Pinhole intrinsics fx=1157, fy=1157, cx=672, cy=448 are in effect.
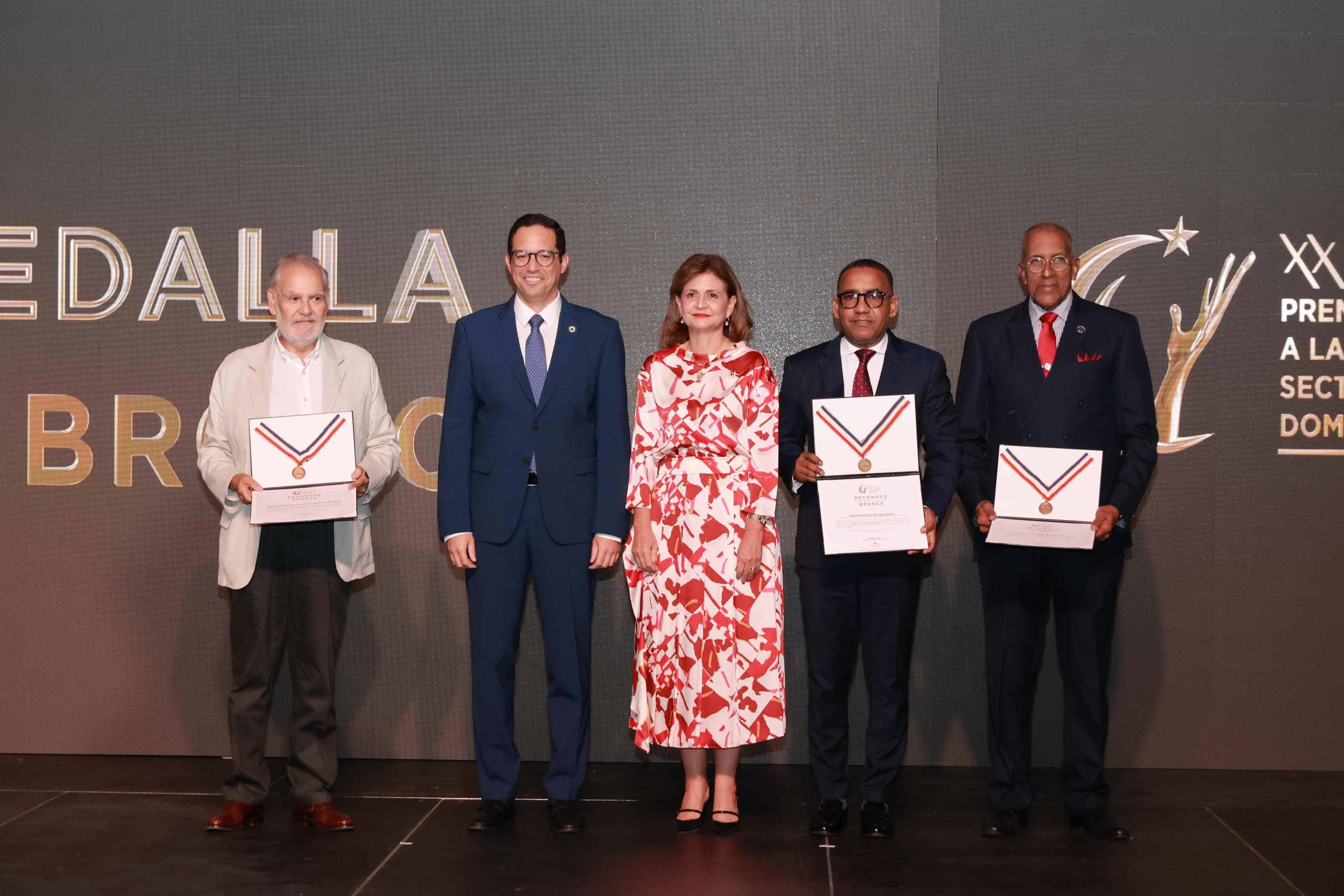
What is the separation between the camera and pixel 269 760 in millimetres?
4727

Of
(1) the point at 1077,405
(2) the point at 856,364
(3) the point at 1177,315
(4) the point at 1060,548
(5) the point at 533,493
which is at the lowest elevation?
(4) the point at 1060,548

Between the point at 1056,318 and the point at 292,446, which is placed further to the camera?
the point at 1056,318

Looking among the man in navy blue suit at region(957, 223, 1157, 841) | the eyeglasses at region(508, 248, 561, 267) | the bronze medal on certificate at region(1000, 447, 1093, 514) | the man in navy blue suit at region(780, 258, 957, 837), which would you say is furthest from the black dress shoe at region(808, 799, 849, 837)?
the eyeglasses at region(508, 248, 561, 267)

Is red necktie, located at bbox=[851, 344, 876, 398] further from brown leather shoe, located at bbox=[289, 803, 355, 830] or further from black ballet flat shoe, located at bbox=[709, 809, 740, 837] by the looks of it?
brown leather shoe, located at bbox=[289, 803, 355, 830]

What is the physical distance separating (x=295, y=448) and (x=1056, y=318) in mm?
2509

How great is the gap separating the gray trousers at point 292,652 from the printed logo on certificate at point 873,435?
A: 5.53 feet

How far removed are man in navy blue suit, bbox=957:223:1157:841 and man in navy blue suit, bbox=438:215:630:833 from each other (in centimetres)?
123

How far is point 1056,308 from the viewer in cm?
383

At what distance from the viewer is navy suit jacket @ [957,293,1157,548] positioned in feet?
12.2

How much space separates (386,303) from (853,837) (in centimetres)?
275

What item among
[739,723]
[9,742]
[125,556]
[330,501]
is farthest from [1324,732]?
[9,742]

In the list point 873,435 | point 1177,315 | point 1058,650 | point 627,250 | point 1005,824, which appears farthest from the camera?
point 627,250

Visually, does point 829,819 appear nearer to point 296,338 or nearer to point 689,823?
point 689,823

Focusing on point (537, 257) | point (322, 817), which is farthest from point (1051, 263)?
point (322, 817)
